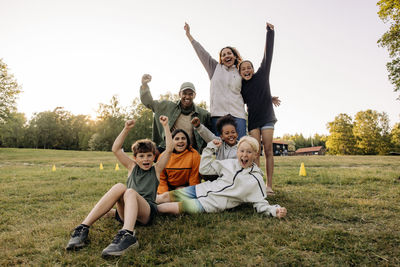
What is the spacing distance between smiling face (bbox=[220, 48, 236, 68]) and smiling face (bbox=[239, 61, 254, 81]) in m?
0.17

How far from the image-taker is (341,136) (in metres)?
46.3

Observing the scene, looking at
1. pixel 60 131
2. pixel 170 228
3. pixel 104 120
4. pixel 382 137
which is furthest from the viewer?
pixel 60 131

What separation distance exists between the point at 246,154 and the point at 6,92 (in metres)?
33.9

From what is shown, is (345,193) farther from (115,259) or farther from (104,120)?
(104,120)

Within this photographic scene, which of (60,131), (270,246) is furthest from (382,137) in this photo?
(60,131)

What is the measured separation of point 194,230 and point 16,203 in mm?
3846

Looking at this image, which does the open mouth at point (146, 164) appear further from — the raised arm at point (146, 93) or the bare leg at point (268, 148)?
the bare leg at point (268, 148)

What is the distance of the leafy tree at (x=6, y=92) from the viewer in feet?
93.7

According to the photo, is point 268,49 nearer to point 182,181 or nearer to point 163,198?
point 182,181

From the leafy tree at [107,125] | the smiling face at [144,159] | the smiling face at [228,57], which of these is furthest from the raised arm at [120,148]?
the leafy tree at [107,125]

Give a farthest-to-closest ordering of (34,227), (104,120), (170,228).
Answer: (104,120)
(34,227)
(170,228)

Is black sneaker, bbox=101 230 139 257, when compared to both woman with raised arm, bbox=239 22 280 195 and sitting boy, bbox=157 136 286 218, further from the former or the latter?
woman with raised arm, bbox=239 22 280 195

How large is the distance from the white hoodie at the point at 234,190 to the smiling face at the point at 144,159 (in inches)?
33.2

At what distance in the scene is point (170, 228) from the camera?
2947 millimetres
